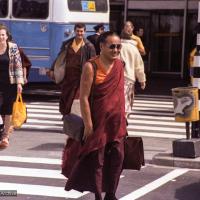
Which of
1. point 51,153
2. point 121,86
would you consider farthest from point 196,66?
point 121,86

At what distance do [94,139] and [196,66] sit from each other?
3896 millimetres

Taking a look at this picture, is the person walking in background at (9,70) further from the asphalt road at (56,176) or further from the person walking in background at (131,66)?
the person walking in background at (131,66)

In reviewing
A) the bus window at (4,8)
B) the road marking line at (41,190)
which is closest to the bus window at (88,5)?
the bus window at (4,8)

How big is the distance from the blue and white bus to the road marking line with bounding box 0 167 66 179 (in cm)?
822

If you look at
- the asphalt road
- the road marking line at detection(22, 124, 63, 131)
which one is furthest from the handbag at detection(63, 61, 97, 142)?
the road marking line at detection(22, 124, 63, 131)

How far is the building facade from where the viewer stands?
25.7 metres

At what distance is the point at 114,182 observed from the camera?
7.33 meters

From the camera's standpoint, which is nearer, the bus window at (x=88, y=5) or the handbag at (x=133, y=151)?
the handbag at (x=133, y=151)

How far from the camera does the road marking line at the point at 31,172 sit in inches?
368

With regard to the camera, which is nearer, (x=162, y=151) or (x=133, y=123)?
(x=162, y=151)

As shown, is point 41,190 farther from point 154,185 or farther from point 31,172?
point 154,185

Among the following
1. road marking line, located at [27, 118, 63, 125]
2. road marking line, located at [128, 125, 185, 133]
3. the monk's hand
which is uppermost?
the monk's hand

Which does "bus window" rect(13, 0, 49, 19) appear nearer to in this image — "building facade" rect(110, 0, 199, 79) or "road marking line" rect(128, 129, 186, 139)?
"road marking line" rect(128, 129, 186, 139)

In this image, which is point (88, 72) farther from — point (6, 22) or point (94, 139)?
point (6, 22)
